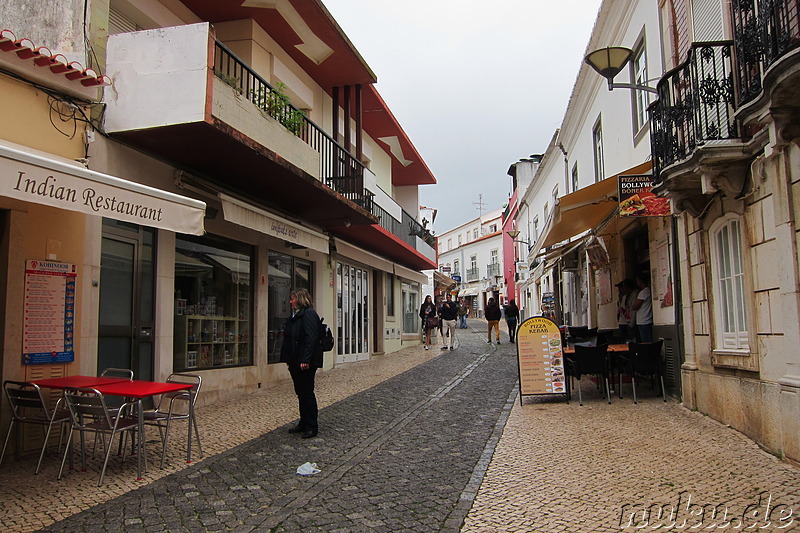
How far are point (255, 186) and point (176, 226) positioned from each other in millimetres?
4388

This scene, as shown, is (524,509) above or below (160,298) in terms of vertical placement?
below

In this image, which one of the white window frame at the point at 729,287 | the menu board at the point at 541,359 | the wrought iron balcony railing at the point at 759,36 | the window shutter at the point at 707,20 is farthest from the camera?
the menu board at the point at 541,359

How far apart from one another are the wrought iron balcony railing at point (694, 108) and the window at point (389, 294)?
44.5 ft

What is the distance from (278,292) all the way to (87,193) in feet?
24.3

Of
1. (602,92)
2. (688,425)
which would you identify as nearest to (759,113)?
(688,425)

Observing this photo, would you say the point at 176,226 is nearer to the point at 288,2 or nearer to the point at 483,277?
the point at 288,2

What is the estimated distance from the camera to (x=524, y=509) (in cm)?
438

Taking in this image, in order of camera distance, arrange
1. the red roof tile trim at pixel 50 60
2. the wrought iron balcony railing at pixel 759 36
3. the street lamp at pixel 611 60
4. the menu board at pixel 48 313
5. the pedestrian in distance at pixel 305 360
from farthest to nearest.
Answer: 1. the street lamp at pixel 611 60
2. the pedestrian in distance at pixel 305 360
3. the menu board at pixel 48 313
4. the red roof tile trim at pixel 50 60
5. the wrought iron balcony railing at pixel 759 36

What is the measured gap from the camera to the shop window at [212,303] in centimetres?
907

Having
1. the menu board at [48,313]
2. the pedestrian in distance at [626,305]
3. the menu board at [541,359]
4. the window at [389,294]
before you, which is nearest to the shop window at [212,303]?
the menu board at [48,313]

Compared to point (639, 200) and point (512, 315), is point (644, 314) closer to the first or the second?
point (639, 200)

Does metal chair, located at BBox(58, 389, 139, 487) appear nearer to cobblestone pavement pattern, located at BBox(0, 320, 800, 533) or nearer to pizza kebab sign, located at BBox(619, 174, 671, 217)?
cobblestone pavement pattern, located at BBox(0, 320, 800, 533)

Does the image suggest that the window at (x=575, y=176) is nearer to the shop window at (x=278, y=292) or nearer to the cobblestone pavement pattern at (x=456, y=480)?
the shop window at (x=278, y=292)

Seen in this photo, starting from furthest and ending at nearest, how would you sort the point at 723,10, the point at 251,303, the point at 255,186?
1. the point at 251,303
2. the point at 255,186
3. the point at 723,10
